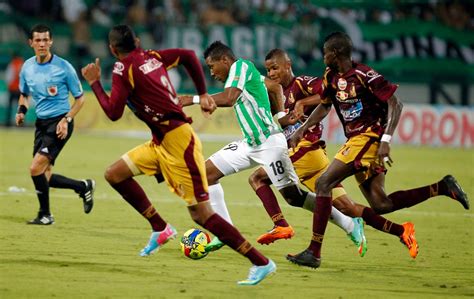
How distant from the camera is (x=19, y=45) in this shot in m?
29.9

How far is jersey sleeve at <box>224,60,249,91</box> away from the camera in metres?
9.40

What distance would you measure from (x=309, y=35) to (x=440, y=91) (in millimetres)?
4273

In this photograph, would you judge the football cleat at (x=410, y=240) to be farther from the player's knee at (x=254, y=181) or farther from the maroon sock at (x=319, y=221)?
the player's knee at (x=254, y=181)

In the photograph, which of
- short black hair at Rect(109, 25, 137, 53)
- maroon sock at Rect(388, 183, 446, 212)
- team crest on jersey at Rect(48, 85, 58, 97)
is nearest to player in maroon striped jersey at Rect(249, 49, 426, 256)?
maroon sock at Rect(388, 183, 446, 212)

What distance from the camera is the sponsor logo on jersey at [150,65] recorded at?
822 centimetres

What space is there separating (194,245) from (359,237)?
1.81 m

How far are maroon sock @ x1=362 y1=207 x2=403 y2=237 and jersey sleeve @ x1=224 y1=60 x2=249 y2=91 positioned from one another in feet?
6.45

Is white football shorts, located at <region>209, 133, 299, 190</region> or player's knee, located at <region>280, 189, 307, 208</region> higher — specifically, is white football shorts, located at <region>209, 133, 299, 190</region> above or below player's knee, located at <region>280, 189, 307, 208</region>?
above

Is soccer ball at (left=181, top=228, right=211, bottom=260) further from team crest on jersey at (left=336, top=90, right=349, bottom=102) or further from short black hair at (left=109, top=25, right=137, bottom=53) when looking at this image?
short black hair at (left=109, top=25, right=137, bottom=53)

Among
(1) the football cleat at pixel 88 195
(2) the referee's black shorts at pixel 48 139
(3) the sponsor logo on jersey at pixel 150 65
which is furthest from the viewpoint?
(1) the football cleat at pixel 88 195

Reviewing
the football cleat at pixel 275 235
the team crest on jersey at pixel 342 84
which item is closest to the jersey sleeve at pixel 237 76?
the team crest on jersey at pixel 342 84

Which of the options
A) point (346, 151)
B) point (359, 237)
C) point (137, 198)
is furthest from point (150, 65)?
point (359, 237)

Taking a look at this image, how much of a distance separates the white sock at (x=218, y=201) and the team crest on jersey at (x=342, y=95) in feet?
5.39

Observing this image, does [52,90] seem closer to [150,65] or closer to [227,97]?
[227,97]
